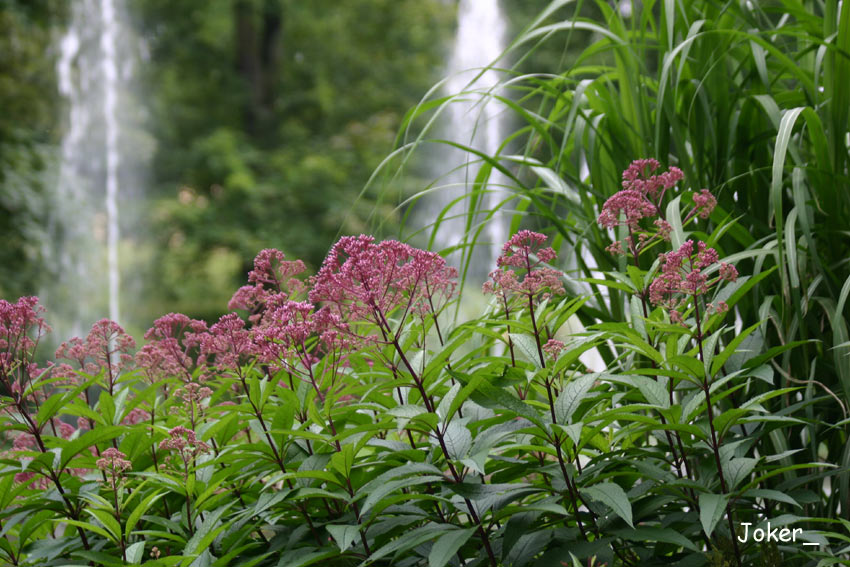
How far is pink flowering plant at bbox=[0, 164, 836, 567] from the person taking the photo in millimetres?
811

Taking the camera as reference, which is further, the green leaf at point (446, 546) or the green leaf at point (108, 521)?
the green leaf at point (108, 521)

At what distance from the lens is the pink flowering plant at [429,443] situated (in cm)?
81

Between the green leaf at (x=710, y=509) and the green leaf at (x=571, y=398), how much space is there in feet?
0.47

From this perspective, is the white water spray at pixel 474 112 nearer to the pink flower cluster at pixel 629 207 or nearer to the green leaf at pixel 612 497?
the pink flower cluster at pixel 629 207

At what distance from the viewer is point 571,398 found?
2.72 ft

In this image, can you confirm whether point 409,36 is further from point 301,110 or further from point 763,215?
point 763,215

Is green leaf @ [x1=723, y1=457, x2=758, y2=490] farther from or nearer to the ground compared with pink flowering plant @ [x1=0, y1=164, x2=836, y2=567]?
nearer to the ground

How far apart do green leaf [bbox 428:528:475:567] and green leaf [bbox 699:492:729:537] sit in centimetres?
21

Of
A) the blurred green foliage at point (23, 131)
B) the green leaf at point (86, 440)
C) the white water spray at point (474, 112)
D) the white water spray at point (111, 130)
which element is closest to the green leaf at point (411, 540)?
the green leaf at point (86, 440)

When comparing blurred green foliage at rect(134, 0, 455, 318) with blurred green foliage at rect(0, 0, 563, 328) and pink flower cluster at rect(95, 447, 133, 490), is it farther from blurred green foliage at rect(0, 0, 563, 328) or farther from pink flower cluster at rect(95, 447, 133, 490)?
pink flower cluster at rect(95, 447, 133, 490)

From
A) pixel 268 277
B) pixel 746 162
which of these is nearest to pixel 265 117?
pixel 746 162

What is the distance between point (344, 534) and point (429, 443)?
14 centimetres

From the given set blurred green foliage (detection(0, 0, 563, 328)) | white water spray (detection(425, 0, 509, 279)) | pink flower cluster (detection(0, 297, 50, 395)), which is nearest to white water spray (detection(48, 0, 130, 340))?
blurred green foliage (detection(0, 0, 563, 328))

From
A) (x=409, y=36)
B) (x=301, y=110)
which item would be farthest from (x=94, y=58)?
(x=409, y=36)
